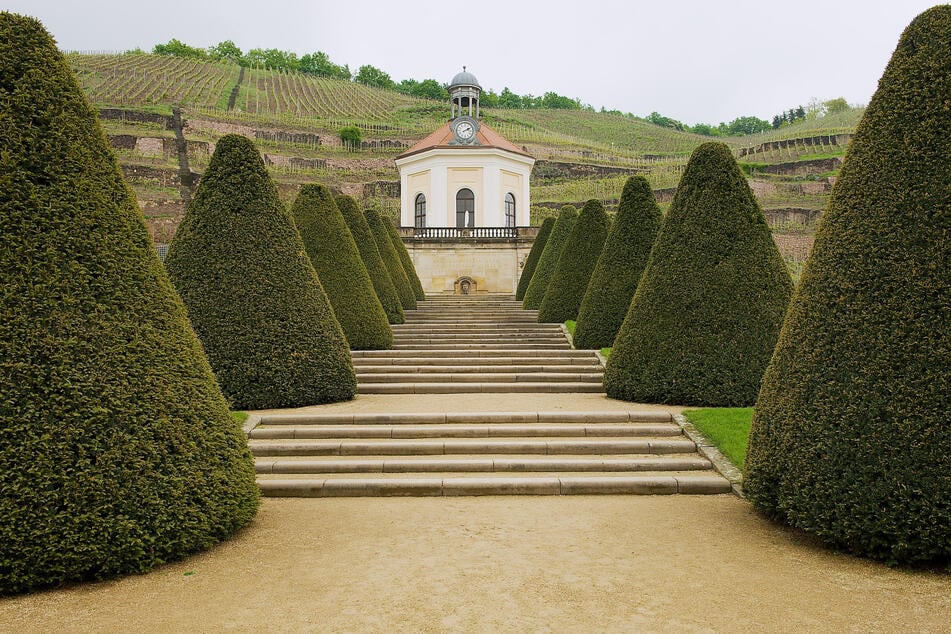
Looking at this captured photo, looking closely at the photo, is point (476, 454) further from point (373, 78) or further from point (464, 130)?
point (373, 78)

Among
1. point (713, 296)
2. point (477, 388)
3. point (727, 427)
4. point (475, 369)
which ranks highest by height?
point (713, 296)

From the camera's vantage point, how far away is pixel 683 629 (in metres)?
4.35

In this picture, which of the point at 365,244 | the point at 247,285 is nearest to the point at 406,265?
the point at 365,244

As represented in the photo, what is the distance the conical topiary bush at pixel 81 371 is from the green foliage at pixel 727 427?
18.7ft

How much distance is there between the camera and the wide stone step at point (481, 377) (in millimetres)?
14070

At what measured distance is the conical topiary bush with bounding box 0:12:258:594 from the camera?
4.80m

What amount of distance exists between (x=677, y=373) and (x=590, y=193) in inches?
1917

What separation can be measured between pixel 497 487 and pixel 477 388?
5.78 m

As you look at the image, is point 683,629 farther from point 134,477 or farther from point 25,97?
point 25,97

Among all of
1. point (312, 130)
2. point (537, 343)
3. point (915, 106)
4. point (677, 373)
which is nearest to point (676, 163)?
point (312, 130)

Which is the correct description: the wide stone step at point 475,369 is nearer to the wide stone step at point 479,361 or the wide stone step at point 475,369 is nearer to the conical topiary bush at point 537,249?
the wide stone step at point 479,361

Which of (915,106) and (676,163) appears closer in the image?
(915,106)

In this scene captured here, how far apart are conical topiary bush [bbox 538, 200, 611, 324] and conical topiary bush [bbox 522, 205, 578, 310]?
99.1 inches

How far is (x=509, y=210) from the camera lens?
4166 centimetres
